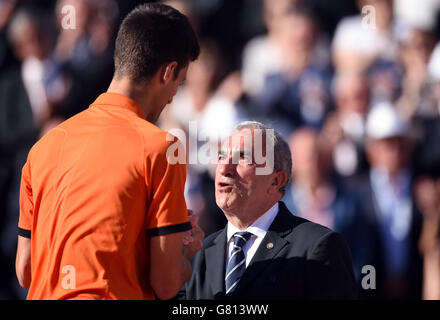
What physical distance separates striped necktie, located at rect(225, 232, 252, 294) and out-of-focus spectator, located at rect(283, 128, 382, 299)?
2.31 m

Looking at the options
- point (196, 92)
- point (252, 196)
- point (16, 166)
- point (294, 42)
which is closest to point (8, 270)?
point (16, 166)

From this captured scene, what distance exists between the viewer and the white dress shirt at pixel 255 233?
2.88 m

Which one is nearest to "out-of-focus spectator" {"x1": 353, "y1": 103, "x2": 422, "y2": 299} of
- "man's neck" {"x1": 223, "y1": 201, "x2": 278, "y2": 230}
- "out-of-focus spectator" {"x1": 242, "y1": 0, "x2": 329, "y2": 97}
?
"out-of-focus spectator" {"x1": 242, "y1": 0, "x2": 329, "y2": 97}

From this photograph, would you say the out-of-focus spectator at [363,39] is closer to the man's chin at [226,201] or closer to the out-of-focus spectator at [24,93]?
the out-of-focus spectator at [24,93]

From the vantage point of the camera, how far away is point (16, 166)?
19.9 ft

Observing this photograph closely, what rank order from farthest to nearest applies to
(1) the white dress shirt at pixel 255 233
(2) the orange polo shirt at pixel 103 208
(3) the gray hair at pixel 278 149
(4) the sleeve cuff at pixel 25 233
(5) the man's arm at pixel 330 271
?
(3) the gray hair at pixel 278 149 < (1) the white dress shirt at pixel 255 233 < (5) the man's arm at pixel 330 271 < (4) the sleeve cuff at pixel 25 233 < (2) the orange polo shirt at pixel 103 208

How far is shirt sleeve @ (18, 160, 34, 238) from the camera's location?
7.18 ft

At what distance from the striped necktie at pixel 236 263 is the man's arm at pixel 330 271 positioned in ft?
1.02

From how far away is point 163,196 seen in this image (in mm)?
1992

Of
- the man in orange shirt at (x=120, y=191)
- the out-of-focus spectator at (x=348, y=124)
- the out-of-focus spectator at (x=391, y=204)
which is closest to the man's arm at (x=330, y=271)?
the man in orange shirt at (x=120, y=191)

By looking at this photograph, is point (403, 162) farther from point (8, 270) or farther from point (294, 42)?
point (8, 270)

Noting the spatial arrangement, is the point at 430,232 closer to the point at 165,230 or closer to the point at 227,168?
the point at 227,168

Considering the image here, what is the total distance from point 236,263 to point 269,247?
159 millimetres

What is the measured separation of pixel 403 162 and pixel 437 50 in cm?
97
